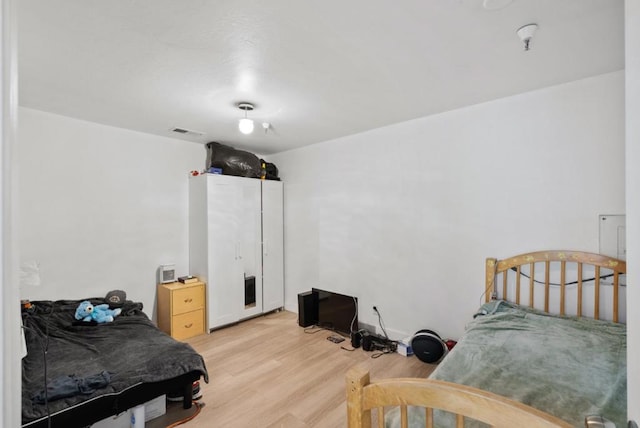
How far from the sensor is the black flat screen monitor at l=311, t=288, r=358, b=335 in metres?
3.56

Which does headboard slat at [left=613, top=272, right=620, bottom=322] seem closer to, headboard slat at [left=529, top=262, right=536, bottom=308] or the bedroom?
the bedroom

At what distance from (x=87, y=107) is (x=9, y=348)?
2.98 m

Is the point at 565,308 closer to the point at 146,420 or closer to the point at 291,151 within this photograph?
the point at 146,420

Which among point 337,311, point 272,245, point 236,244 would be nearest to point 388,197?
point 337,311

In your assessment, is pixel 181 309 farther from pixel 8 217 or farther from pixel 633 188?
pixel 633 188

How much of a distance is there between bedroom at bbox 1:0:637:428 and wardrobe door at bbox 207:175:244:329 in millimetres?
516

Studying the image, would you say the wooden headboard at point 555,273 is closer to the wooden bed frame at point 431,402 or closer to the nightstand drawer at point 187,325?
the wooden bed frame at point 431,402

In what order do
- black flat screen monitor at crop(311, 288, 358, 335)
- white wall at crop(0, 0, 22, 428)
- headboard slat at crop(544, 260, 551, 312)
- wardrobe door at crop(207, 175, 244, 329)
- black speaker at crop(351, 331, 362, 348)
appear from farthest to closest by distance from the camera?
1. wardrobe door at crop(207, 175, 244, 329)
2. black flat screen monitor at crop(311, 288, 358, 335)
3. black speaker at crop(351, 331, 362, 348)
4. headboard slat at crop(544, 260, 551, 312)
5. white wall at crop(0, 0, 22, 428)

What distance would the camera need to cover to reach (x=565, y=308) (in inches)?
93.3

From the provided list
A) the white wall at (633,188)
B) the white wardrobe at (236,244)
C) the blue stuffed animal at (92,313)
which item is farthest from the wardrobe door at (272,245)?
the white wall at (633,188)

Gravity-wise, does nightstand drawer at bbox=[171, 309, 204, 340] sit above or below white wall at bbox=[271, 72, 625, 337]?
below

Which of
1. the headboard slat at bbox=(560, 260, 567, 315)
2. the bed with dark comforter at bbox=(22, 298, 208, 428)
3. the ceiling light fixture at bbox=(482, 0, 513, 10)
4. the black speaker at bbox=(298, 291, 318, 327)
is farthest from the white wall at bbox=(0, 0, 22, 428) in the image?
the black speaker at bbox=(298, 291, 318, 327)

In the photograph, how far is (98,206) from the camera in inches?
128

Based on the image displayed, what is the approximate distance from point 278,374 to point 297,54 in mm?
2606
